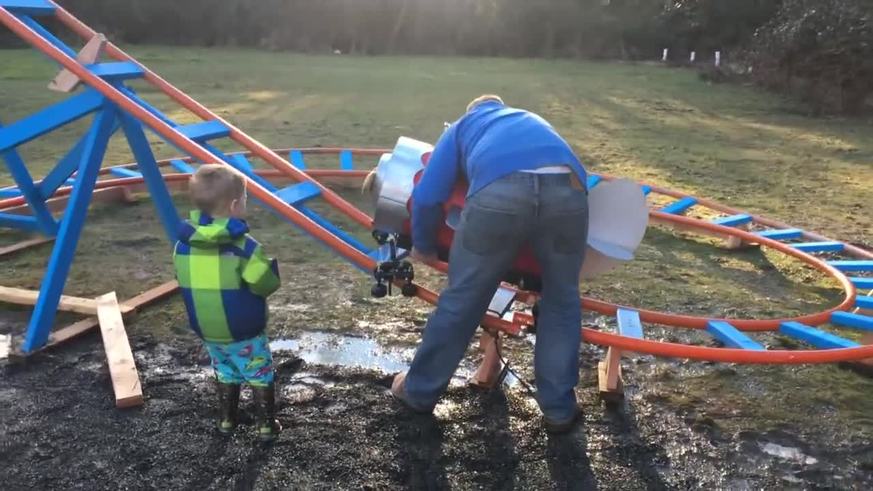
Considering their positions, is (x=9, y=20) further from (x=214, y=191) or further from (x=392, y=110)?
(x=392, y=110)

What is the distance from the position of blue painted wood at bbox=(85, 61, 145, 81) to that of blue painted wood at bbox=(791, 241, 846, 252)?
5246 mm

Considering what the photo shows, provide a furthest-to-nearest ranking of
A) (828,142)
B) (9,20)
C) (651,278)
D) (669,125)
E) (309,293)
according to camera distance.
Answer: (669,125)
(828,142)
(651,278)
(309,293)
(9,20)

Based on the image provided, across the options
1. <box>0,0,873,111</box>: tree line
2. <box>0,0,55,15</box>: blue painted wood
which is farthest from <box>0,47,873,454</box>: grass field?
<box>0,0,873,111</box>: tree line

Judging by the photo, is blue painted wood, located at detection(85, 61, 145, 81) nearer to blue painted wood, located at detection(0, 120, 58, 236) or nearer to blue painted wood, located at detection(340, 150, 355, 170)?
blue painted wood, located at detection(0, 120, 58, 236)

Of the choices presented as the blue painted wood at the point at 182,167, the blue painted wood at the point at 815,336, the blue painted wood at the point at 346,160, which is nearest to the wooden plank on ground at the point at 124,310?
the blue painted wood at the point at 182,167

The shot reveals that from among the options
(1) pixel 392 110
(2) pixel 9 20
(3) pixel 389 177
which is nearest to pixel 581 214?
(3) pixel 389 177

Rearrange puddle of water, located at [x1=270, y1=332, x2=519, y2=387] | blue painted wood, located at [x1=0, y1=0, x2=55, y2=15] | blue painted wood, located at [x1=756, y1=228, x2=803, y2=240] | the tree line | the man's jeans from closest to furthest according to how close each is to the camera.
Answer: the man's jeans → puddle of water, located at [x1=270, y1=332, x2=519, y2=387] → blue painted wood, located at [x1=0, y1=0, x2=55, y2=15] → blue painted wood, located at [x1=756, y1=228, x2=803, y2=240] → the tree line

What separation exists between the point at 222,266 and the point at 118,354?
1.43 m

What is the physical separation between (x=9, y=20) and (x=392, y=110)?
34.5 ft

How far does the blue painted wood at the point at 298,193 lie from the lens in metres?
4.41

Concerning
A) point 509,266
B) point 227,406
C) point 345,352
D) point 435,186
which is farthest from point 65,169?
point 509,266

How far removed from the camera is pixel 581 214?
11.5ft

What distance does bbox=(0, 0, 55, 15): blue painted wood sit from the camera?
4891 mm

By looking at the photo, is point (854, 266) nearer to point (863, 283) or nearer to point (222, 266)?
point (863, 283)
